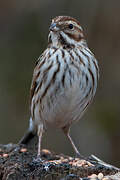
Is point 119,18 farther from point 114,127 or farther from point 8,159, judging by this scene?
point 8,159

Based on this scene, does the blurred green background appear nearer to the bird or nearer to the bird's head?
the bird

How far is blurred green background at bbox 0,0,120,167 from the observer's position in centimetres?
1139

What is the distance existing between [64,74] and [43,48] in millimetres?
3694

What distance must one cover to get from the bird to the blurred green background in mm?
2912

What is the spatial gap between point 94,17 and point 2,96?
2.21 meters

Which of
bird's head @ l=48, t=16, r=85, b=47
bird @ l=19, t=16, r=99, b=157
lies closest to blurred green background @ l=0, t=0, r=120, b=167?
bird @ l=19, t=16, r=99, b=157

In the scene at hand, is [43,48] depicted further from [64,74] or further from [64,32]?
[64,74]

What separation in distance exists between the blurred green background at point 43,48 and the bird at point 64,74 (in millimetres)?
2912

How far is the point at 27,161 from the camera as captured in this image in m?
7.38

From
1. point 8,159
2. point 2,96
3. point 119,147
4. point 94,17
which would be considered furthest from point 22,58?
point 8,159

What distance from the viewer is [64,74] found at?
7961mm

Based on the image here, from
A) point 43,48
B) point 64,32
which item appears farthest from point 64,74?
point 43,48

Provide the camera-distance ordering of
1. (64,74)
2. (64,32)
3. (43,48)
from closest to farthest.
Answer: (64,74), (64,32), (43,48)

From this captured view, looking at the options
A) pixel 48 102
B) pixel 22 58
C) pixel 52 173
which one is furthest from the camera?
pixel 22 58
